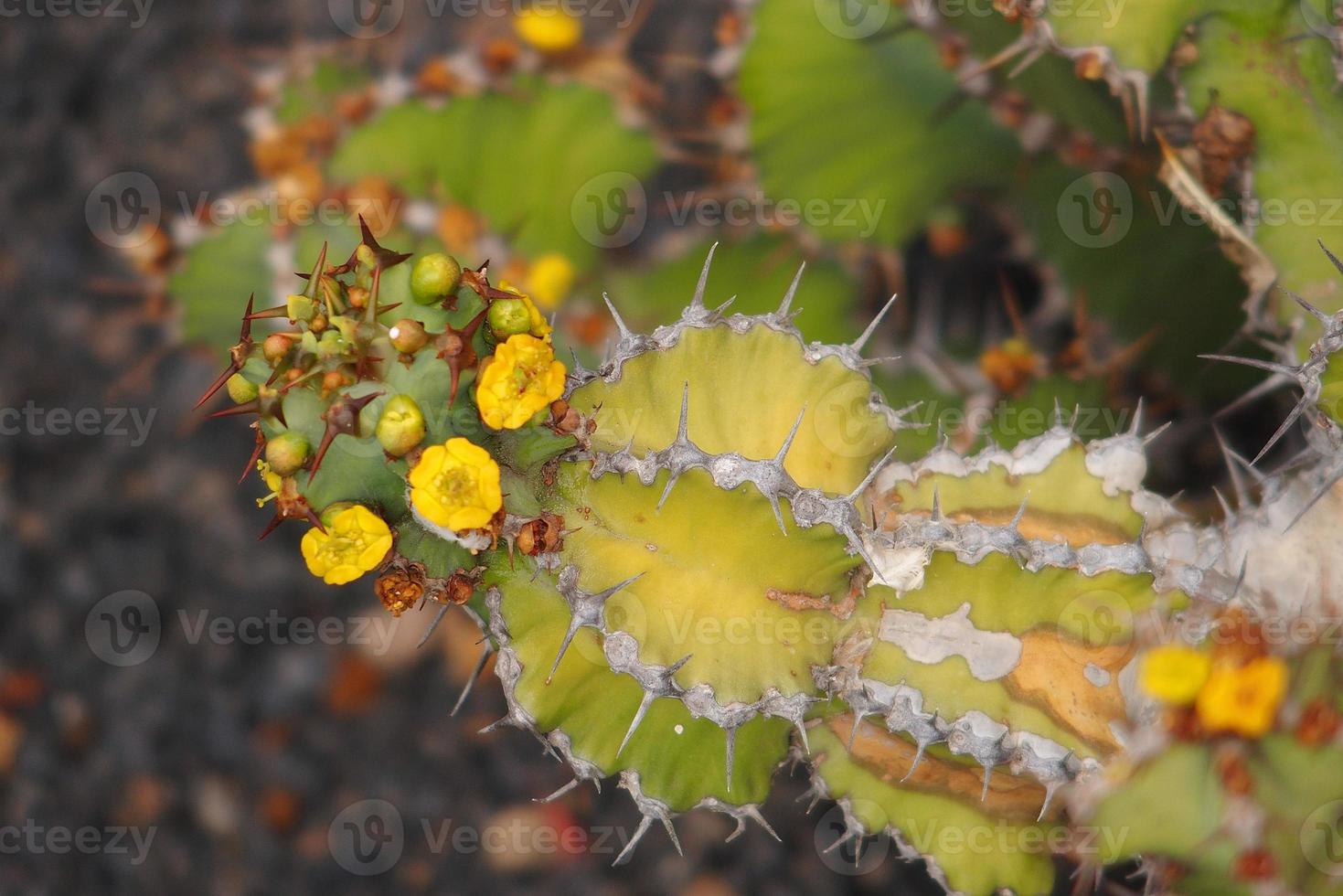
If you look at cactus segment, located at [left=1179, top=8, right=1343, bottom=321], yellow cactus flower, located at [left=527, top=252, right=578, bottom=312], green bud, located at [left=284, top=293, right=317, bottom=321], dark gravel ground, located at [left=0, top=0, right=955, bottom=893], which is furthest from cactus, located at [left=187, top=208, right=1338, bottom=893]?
dark gravel ground, located at [left=0, top=0, right=955, bottom=893]

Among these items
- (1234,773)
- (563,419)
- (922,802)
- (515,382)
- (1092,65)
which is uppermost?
(1092,65)

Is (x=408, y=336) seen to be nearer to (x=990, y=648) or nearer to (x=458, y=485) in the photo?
(x=458, y=485)

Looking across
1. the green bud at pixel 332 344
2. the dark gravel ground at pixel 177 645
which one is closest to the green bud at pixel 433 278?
the green bud at pixel 332 344

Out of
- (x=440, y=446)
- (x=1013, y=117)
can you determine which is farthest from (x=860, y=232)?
(x=440, y=446)

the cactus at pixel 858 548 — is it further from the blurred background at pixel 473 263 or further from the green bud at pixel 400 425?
the blurred background at pixel 473 263

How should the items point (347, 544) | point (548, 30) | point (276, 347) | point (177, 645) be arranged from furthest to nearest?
point (177, 645) < point (548, 30) < point (347, 544) < point (276, 347)

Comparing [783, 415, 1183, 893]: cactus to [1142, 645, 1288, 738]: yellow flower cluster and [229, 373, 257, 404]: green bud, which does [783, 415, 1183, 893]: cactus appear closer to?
[1142, 645, 1288, 738]: yellow flower cluster

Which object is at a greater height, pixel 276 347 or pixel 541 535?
pixel 276 347

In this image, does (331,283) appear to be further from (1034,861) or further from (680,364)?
(1034,861)

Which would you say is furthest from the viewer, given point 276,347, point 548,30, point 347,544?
point 548,30

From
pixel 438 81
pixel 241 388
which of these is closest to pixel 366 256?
pixel 241 388
